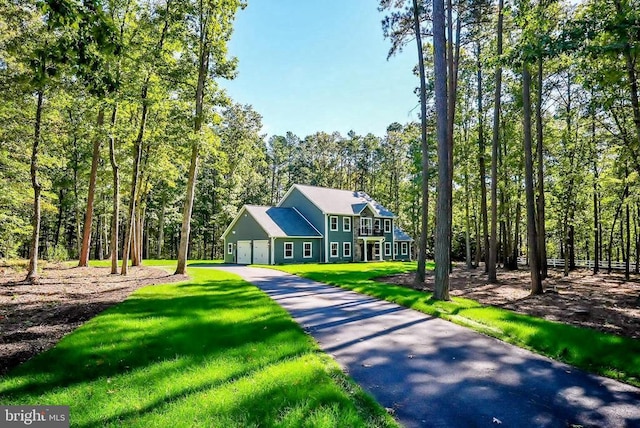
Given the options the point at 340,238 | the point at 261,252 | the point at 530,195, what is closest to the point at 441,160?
the point at 530,195

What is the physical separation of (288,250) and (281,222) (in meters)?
2.92

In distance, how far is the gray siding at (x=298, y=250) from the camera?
29.6 m

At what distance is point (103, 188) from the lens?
2872cm

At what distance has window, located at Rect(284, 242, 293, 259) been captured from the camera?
98.8 feet

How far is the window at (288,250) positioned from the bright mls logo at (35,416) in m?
26.2

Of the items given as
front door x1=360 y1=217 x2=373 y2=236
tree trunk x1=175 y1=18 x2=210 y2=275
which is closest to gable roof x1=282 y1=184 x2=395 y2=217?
front door x1=360 y1=217 x2=373 y2=236

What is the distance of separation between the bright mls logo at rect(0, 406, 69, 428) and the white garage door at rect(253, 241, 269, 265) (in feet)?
84.3

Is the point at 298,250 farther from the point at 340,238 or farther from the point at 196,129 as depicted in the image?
the point at 196,129

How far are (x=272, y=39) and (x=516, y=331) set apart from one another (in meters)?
14.3

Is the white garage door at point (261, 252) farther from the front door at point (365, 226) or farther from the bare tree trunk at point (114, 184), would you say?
the bare tree trunk at point (114, 184)

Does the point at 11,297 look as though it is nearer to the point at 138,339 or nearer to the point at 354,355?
the point at 138,339

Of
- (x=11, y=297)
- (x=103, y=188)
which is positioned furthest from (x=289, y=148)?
(x=11, y=297)

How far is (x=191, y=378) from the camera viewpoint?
4.53m

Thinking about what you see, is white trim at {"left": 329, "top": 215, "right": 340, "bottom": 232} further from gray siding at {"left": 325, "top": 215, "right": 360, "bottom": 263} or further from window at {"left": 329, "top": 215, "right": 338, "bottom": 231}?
gray siding at {"left": 325, "top": 215, "right": 360, "bottom": 263}
